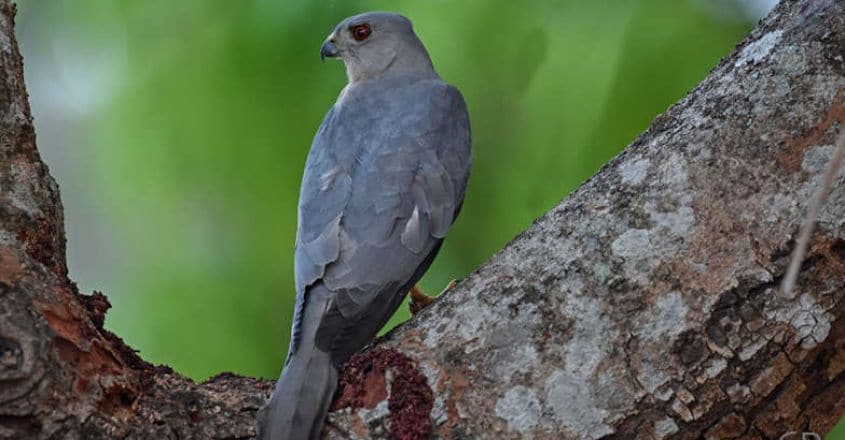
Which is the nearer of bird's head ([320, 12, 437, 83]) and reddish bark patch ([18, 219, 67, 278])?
reddish bark patch ([18, 219, 67, 278])

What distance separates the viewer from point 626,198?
3111 mm

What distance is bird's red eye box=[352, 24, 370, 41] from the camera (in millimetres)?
5578

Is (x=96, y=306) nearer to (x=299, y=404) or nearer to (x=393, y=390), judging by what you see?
(x=299, y=404)

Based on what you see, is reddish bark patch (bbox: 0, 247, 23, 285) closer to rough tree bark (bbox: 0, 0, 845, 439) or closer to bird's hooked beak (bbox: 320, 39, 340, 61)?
rough tree bark (bbox: 0, 0, 845, 439)

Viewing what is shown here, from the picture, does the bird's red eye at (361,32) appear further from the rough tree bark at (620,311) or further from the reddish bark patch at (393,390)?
the reddish bark patch at (393,390)

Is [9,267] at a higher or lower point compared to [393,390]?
higher

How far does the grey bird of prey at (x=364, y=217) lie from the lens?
3.19m

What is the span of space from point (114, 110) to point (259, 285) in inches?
46.6

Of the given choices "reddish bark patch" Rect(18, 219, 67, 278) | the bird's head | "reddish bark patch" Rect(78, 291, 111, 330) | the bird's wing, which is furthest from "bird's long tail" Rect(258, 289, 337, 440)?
the bird's head

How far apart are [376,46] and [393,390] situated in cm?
292

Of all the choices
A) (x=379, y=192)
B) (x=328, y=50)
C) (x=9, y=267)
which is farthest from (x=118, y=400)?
(x=328, y=50)

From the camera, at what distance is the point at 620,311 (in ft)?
9.65

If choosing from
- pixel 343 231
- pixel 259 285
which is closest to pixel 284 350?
pixel 259 285

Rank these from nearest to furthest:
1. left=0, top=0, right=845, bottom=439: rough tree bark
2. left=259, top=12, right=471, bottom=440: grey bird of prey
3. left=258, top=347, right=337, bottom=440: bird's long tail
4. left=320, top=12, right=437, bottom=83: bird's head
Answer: left=0, top=0, right=845, bottom=439: rough tree bark < left=258, top=347, right=337, bottom=440: bird's long tail < left=259, top=12, right=471, bottom=440: grey bird of prey < left=320, top=12, right=437, bottom=83: bird's head
